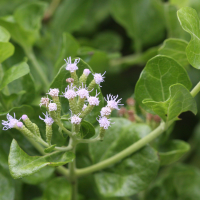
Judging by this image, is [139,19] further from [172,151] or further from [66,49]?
[172,151]

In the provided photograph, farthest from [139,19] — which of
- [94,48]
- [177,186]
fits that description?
[177,186]

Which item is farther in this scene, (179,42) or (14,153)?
(179,42)

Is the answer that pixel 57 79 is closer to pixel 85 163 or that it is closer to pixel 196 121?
pixel 85 163

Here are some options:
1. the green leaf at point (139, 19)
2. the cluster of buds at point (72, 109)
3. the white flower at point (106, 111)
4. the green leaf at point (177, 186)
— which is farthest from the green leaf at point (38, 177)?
the green leaf at point (139, 19)

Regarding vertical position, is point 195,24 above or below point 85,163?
above

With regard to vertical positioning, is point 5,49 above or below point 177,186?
A: above

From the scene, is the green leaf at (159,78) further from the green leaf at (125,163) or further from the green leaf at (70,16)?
the green leaf at (70,16)

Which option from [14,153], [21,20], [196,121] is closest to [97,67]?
[21,20]

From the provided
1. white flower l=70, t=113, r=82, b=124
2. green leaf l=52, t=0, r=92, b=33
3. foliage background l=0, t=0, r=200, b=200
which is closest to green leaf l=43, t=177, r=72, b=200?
foliage background l=0, t=0, r=200, b=200
